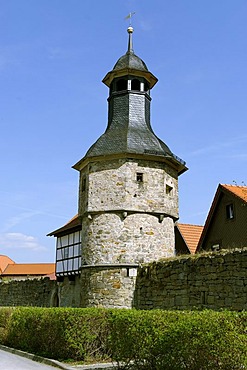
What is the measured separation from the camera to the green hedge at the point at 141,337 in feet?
22.0

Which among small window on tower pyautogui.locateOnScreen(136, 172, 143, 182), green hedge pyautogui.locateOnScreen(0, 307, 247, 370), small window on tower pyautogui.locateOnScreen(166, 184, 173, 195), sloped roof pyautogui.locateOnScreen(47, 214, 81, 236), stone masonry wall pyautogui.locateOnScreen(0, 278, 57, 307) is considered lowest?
green hedge pyautogui.locateOnScreen(0, 307, 247, 370)

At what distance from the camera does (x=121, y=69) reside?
794 inches

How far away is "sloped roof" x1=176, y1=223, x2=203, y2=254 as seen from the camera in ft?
83.7

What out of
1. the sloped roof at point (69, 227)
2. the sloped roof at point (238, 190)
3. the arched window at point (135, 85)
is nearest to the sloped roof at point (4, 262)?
the sloped roof at point (69, 227)

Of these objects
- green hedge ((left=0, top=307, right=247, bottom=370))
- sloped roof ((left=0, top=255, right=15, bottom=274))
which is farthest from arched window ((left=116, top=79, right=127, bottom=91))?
sloped roof ((left=0, top=255, right=15, bottom=274))

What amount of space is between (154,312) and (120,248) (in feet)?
29.1

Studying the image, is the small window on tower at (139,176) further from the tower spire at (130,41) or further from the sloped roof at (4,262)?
the sloped roof at (4,262)

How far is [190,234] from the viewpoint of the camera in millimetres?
26656

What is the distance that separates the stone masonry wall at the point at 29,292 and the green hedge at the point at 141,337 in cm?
1086

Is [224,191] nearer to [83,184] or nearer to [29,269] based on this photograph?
[83,184]

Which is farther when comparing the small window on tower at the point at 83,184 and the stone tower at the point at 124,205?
the small window on tower at the point at 83,184

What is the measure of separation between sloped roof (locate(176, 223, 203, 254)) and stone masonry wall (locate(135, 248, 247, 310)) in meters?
8.98

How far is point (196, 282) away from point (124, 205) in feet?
15.9

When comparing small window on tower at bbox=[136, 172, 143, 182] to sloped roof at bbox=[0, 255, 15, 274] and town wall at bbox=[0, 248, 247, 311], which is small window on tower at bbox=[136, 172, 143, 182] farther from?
sloped roof at bbox=[0, 255, 15, 274]
